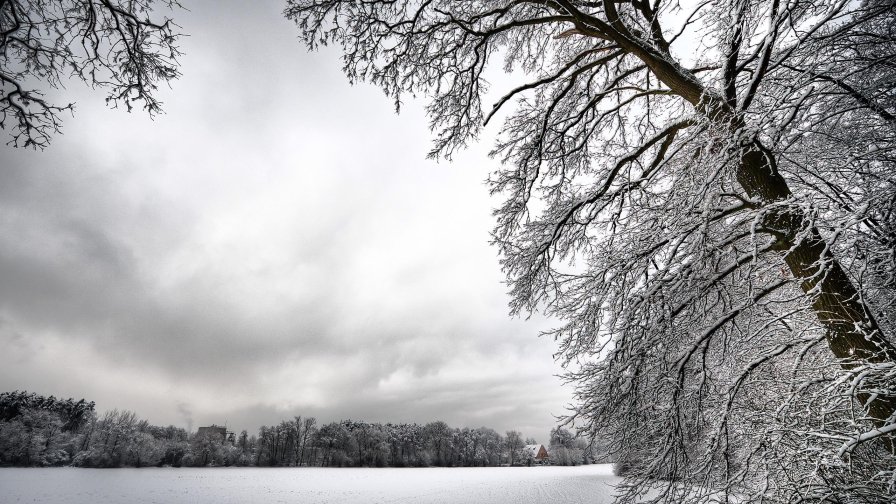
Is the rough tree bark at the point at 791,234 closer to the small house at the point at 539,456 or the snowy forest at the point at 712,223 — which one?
the snowy forest at the point at 712,223

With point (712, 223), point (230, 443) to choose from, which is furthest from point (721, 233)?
point (230, 443)

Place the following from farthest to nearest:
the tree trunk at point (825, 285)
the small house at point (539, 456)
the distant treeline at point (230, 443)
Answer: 1. the small house at point (539, 456)
2. the distant treeline at point (230, 443)
3. the tree trunk at point (825, 285)

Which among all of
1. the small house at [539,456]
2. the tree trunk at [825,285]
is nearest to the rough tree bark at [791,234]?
the tree trunk at [825,285]

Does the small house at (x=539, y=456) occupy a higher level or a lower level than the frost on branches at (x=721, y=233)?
lower

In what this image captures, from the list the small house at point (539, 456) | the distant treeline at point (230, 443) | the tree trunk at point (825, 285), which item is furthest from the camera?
the small house at point (539, 456)

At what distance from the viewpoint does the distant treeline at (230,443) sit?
54.6 m

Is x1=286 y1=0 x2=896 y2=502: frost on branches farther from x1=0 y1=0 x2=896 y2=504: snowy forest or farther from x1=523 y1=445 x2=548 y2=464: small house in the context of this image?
x1=523 y1=445 x2=548 y2=464: small house

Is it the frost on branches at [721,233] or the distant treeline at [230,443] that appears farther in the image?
the distant treeline at [230,443]

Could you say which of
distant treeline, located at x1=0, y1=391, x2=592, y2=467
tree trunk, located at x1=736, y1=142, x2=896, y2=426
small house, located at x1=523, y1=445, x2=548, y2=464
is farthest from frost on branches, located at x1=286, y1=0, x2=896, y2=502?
small house, located at x1=523, y1=445, x2=548, y2=464

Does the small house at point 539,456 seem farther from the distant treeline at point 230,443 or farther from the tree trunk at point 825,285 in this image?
the tree trunk at point 825,285

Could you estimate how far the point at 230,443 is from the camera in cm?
7675

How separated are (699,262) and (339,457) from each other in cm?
8503

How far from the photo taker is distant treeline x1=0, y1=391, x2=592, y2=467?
54594mm

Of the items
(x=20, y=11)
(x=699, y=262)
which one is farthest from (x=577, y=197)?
(x=20, y=11)
